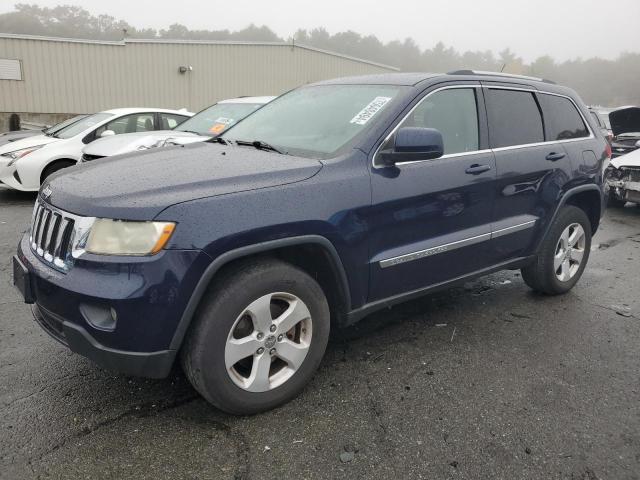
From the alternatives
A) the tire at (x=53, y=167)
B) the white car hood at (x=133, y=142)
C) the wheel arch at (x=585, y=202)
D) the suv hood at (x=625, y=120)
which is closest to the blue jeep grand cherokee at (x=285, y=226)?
the wheel arch at (x=585, y=202)

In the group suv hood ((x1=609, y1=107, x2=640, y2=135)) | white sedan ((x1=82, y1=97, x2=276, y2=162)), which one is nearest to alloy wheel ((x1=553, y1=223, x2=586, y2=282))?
white sedan ((x1=82, y1=97, x2=276, y2=162))

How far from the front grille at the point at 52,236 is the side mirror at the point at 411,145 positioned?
1.65 metres

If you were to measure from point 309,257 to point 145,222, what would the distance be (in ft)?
2.94

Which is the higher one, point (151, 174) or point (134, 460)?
point (151, 174)

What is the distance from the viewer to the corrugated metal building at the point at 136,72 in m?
19.4

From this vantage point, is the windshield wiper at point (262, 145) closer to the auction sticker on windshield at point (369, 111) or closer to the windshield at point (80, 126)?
the auction sticker on windshield at point (369, 111)

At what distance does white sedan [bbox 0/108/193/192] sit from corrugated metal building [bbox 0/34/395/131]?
43.7ft

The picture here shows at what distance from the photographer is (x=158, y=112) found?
8633 millimetres

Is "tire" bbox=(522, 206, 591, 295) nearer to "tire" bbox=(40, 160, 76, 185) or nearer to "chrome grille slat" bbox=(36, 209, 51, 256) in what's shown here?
"chrome grille slat" bbox=(36, 209, 51, 256)

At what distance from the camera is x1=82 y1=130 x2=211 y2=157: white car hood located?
668 centimetres

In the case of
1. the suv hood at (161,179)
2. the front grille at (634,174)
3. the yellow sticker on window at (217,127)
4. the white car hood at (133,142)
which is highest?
the suv hood at (161,179)

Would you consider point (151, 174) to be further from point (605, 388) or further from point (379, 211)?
point (605, 388)

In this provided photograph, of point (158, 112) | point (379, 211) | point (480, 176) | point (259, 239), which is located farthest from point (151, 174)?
point (158, 112)

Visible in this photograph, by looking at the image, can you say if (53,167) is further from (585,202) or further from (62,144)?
(585,202)
